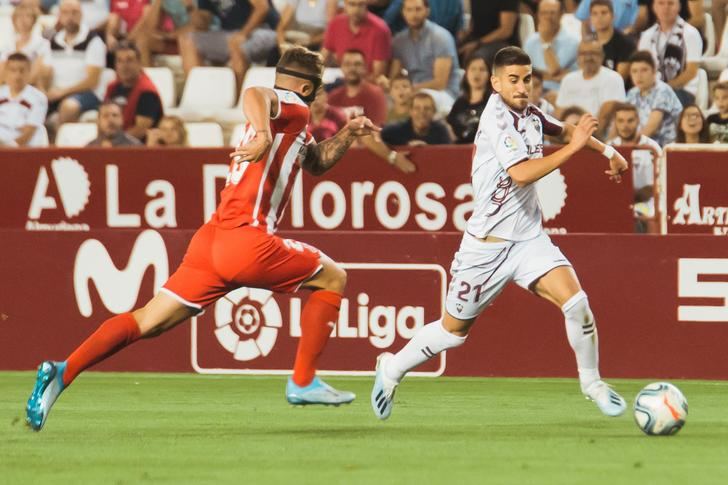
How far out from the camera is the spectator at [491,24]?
15028 millimetres

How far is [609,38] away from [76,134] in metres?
5.13

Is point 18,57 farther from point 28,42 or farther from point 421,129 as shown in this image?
point 421,129

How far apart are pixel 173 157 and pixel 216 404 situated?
368 centimetres

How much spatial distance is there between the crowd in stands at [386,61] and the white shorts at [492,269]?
156 inches

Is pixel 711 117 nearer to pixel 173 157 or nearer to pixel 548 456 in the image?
pixel 173 157

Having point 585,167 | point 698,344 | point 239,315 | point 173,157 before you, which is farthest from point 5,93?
point 698,344

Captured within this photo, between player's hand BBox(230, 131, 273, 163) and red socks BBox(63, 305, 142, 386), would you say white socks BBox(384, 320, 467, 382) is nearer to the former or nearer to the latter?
red socks BBox(63, 305, 142, 386)

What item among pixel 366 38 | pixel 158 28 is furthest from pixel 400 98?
pixel 158 28

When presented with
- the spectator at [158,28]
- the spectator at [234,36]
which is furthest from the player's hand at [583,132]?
the spectator at [158,28]

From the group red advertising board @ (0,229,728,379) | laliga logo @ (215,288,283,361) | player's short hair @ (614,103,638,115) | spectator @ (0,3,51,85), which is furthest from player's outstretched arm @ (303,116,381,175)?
spectator @ (0,3,51,85)

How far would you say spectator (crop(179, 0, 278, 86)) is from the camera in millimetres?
15859

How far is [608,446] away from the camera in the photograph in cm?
771

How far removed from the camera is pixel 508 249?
8625 millimetres

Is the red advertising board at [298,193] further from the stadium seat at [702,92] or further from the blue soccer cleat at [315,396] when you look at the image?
the blue soccer cleat at [315,396]
